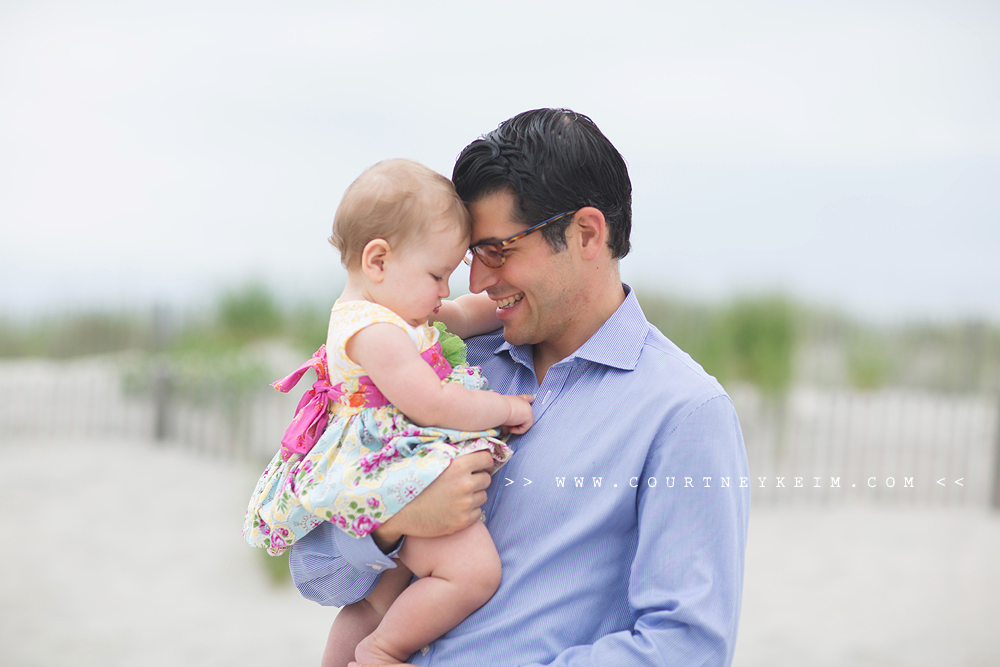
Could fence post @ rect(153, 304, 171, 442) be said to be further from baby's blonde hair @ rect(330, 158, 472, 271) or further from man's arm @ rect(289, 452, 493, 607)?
baby's blonde hair @ rect(330, 158, 472, 271)

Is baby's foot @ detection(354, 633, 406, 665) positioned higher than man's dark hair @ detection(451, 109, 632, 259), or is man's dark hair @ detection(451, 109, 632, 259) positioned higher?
man's dark hair @ detection(451, 109, 632, 259)

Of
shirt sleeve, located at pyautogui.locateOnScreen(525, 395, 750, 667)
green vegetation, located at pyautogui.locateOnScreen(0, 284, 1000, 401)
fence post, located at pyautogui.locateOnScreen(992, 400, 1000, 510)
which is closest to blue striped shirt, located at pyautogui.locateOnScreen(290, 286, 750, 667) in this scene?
shirt sleeve, located at pyautogui.locateOnScreen(525, 395, 750, 667)

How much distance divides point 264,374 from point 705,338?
4.79 metres

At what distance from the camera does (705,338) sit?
7715mm

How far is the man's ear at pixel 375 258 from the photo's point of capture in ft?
5.16

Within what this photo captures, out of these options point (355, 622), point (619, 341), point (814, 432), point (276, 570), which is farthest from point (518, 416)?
point (814, 432)

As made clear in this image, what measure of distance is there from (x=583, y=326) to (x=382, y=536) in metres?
0.70

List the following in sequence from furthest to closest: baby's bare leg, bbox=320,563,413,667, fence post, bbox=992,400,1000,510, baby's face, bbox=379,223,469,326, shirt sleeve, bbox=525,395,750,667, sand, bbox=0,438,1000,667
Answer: fence post, bbox=992,400,1000,510, sand, bbox=0,438,1000,667, baby's bare leg, bbox=320,563,413,667, baby's face, bbox=379,223,469,326, shirt sleeve, bbox=525,395,750,667

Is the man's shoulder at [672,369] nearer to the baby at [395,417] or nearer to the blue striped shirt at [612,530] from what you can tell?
the blue striped shirt at [612,530]

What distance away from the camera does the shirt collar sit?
1.64m

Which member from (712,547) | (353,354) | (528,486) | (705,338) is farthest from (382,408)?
(705,338)

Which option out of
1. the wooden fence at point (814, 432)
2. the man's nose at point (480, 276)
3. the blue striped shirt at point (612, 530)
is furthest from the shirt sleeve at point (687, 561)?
the wooden fence at point (814, 432)

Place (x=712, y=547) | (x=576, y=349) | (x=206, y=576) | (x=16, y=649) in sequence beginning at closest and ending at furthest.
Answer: (x=712, y=547), (x=576, y=349), (x=16, y=649), (x=206, y=576)

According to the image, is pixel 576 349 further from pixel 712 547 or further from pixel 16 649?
pixel 16 649
